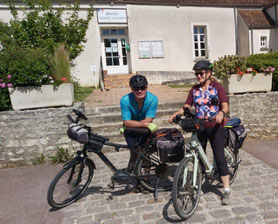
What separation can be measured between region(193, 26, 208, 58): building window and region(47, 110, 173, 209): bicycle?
537 inches

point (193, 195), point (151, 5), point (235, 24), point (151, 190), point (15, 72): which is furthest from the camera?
point (235, 24)

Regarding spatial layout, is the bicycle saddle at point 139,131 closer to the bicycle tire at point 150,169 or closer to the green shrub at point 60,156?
the bicycle tire at point 150,169

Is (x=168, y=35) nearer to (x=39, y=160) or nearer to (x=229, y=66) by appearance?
(x=229, y=66)

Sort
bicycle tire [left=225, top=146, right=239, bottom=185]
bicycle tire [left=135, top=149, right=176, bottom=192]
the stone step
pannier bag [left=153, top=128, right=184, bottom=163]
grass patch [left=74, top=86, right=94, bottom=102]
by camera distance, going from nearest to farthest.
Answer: pannier bag [left=153, top=128, right=184, bottom=163], bicycle tire [left=135, top=149, right=176, bottom=192], bicycle tire [left=225, top=146, right=239, bottom=185], the stone step, grass patch [left=74, top=86, right=94, bottom=102]

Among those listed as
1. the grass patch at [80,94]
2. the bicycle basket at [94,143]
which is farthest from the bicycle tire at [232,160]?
the grass patch at [80,94]

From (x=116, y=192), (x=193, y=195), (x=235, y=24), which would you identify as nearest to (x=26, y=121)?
(x=116, y=192)

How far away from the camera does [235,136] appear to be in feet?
10.3

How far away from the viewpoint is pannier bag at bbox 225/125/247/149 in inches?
123

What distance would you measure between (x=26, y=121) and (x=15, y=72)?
1011 mm

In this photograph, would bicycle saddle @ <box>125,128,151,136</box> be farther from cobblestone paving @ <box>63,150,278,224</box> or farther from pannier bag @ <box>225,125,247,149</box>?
A: pannier bag @ <box>225,125,247,149</box>

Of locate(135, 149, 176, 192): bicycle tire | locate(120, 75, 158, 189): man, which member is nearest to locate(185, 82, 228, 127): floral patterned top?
locate(120, 75, 158, 189): man

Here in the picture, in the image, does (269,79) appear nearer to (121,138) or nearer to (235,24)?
(121,138)

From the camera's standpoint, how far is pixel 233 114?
5.28 meters

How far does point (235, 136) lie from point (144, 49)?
11632mm
